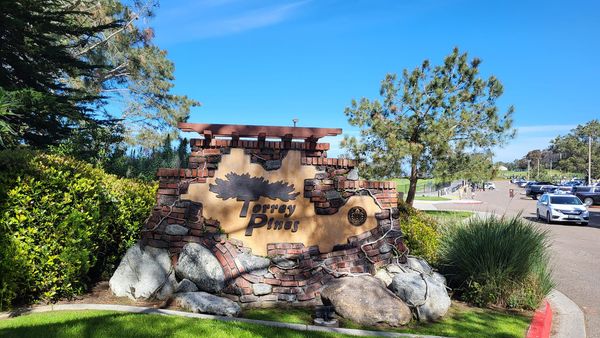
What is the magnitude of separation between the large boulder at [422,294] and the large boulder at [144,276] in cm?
319

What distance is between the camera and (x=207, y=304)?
515cm

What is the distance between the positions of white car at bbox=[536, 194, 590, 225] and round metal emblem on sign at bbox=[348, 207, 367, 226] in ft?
57.7

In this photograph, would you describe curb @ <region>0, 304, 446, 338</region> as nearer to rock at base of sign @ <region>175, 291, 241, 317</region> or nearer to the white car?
rock at base of sign @ <region>175, 291, 241, 317</region>

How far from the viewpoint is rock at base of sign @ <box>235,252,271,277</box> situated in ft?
19.5

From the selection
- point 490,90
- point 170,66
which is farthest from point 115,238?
point 170,66

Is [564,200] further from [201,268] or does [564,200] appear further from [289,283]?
[201,268]

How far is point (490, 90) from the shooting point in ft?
65.0

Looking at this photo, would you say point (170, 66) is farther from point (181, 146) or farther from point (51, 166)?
point (51, 166)

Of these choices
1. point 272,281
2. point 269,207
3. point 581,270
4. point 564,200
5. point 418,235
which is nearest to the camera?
point 272,281

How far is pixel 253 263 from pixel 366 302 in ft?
5.60

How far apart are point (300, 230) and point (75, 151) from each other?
27.4 ft

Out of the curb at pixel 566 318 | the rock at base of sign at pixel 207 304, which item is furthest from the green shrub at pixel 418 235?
the rock at base of sign at pixel 207 304

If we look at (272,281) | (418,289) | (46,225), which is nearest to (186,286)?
(272,281)

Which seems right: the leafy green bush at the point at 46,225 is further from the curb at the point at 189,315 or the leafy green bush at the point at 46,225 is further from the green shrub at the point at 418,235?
the green shrub at the point at 418,235
